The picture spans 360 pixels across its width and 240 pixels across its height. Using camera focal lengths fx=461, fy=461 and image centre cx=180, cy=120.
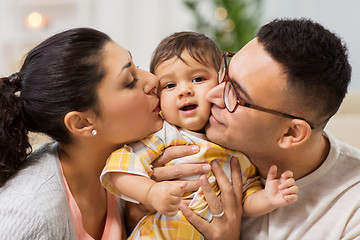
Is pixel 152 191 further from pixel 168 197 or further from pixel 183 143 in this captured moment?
pixel 183 143

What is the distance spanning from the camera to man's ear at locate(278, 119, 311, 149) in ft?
5.20

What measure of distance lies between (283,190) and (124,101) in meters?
0.62

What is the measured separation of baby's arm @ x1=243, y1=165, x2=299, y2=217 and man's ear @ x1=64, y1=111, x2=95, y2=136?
0.64m

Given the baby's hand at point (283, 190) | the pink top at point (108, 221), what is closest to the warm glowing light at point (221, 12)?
the pink top at point (108, 221)

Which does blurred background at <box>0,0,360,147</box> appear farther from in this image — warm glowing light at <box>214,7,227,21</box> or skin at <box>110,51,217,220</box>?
skin at <box>110,51,217,220</box>

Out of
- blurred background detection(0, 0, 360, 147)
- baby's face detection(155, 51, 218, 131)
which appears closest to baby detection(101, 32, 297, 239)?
baby's face detection(155, 51, 218, 131)

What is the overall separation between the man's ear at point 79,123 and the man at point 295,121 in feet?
1.37

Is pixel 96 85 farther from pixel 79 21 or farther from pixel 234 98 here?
pixel 79 21

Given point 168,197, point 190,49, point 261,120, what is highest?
point 190,49

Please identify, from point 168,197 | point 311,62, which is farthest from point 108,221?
point 311,62

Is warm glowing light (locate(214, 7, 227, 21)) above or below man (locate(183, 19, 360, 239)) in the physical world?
below

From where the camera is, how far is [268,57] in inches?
62.0

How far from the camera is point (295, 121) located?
5.19 feet

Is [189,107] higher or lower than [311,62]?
lower
